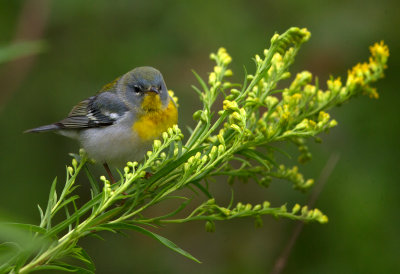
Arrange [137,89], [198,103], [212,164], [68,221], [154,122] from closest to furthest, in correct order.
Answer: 1. [68,221]
2. [212,164]
3. [154,122]
4. [137,89]
5. [198,103]

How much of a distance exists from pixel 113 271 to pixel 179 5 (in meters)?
2.30

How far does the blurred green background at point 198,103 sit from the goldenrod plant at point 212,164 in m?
1.39

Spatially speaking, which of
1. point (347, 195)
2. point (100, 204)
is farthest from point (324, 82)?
point (100, 204)

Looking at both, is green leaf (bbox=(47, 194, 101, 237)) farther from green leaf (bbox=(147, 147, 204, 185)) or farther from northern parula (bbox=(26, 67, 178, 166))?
northern parula (bbox=(26, 67, 178, 166))

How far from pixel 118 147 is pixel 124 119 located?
0.26m

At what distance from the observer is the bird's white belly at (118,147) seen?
11.1ft

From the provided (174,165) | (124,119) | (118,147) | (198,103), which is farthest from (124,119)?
(174,165)

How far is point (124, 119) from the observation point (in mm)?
3621

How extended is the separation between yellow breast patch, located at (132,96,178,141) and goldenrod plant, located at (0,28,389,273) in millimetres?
1073

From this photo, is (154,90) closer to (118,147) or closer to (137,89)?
(137,89)

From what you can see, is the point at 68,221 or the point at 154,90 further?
the point at 154,90

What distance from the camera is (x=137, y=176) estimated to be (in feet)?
5.97

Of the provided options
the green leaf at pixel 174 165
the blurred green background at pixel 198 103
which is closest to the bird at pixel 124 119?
the blurred green background at pixel 198 103

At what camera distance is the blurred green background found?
11.9ft
